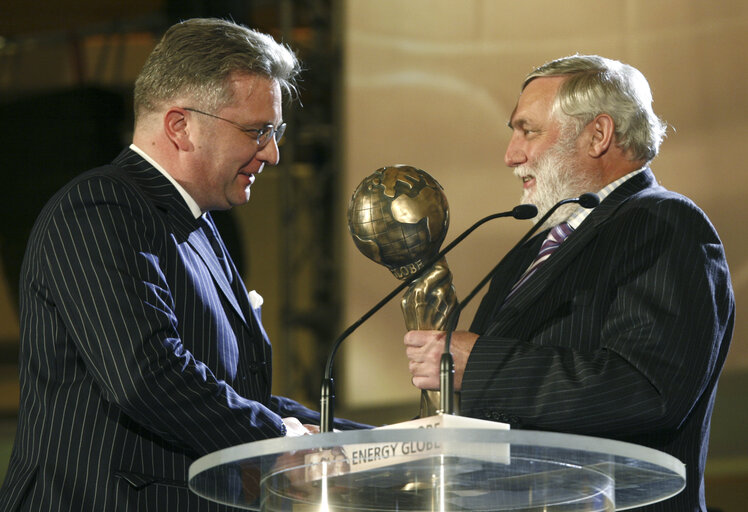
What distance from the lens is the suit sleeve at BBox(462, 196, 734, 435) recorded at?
197cm

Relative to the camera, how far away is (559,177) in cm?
255

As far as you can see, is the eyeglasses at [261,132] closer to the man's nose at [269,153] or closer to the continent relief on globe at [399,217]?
the man's nose at [269,153]

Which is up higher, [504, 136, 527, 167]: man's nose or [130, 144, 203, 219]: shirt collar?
[504, 136, 527, 167]: man's nose

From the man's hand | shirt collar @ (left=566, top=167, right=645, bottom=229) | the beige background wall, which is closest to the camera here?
the man's hand

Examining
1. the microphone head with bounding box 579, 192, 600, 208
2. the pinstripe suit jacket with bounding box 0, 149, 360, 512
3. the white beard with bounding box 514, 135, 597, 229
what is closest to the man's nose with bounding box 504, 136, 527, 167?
the white beard with bounding box 514, 135, 597, 229

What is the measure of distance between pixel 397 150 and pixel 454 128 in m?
0.33

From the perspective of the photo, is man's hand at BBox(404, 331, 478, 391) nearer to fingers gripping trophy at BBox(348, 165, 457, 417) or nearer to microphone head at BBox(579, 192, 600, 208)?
fingers gripping trophy at BBox(348, 165, 457, 417)

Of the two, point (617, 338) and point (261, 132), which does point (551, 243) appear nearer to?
point (617, 338)

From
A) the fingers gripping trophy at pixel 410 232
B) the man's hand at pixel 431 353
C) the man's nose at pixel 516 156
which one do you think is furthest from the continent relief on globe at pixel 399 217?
the man's nose at pixel 516 156

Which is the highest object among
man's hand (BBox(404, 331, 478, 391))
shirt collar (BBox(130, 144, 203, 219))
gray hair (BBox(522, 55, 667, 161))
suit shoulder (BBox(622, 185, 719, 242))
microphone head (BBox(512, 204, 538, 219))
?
gray hair (BBox(522, 55, 667, 161))

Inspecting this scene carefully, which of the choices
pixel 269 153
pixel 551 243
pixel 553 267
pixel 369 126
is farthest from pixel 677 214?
pixel 369 126

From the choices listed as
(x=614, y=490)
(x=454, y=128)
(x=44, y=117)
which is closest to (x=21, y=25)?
(x=44, y=117)

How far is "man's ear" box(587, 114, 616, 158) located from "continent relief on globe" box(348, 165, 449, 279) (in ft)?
1.67

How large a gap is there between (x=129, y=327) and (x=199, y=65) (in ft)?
2.43
